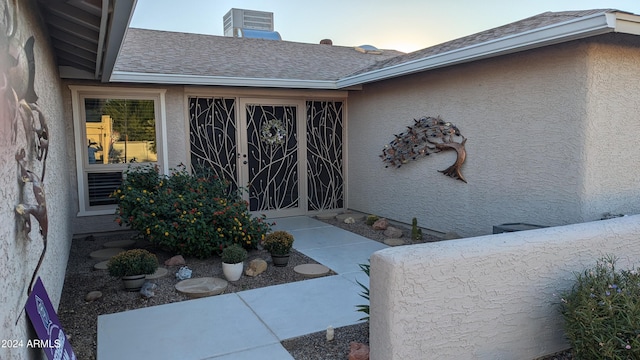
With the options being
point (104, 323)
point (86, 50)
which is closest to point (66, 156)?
point (86, 50)

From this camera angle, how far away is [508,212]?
6.29 metres

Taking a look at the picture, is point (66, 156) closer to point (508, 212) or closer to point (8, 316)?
point (8, 316)

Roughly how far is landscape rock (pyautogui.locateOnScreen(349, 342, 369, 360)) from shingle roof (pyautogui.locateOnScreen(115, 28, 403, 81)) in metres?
5.99

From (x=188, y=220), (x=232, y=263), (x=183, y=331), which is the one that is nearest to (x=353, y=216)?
(x=188, y=220)

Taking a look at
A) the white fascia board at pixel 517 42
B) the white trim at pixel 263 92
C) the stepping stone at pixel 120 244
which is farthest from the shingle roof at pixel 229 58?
the stepping stone at pixel 120 244

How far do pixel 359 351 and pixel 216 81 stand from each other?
592cm

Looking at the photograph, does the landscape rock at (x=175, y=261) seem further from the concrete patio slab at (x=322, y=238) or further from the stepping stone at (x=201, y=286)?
the concrete patio slab at (x=322, y=238)

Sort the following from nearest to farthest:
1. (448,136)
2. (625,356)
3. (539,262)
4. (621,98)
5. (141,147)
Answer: (625,356)
(539,262)
(621,98)
(448,136)
(141,147)

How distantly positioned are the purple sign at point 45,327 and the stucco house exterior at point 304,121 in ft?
0.30

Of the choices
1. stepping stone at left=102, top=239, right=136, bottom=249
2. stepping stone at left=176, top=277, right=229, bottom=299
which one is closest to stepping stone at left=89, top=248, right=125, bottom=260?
stepping stone at left=102, top=239, right=136, bottom=249

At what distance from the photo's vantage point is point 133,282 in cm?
490

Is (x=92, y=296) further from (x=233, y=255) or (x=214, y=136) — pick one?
(x=214, y=136)

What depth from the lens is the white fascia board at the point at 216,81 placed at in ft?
23.8

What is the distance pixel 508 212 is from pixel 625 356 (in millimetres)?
3658
